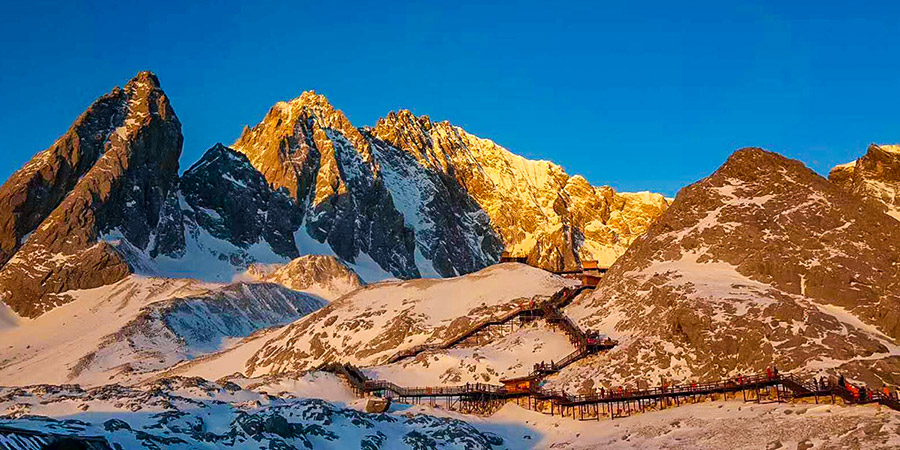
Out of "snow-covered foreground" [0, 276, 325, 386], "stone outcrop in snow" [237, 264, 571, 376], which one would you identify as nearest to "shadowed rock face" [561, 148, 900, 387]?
"stone outcrop in snow" [237, 264, 571, 376]

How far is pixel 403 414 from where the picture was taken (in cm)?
8350

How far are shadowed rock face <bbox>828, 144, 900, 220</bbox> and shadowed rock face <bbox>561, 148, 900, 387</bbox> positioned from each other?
23579mm

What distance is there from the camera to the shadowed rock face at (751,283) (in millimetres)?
84431

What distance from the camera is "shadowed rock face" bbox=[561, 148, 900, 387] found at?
84.4 meters

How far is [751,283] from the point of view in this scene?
97.7 metres

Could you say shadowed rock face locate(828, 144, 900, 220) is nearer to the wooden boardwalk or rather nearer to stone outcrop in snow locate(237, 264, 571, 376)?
→ stone outcrop in snow locate(237, 264, 571, 376)

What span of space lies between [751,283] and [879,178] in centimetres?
5037

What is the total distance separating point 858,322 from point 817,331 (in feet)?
22.7

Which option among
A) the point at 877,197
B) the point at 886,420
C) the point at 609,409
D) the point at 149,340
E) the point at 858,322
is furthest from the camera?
the point at 149,340

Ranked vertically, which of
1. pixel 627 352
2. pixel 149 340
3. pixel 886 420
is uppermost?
pixel 149 340

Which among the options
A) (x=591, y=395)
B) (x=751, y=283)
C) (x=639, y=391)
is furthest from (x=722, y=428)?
(x=751, y=283)

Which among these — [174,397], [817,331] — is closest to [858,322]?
[817,331]

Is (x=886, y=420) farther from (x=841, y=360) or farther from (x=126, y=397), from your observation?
(x=126, y=397)

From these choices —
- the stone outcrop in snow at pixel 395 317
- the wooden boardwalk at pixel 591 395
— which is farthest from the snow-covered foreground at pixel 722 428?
the stone outcrop in snow at pixel 395 317
